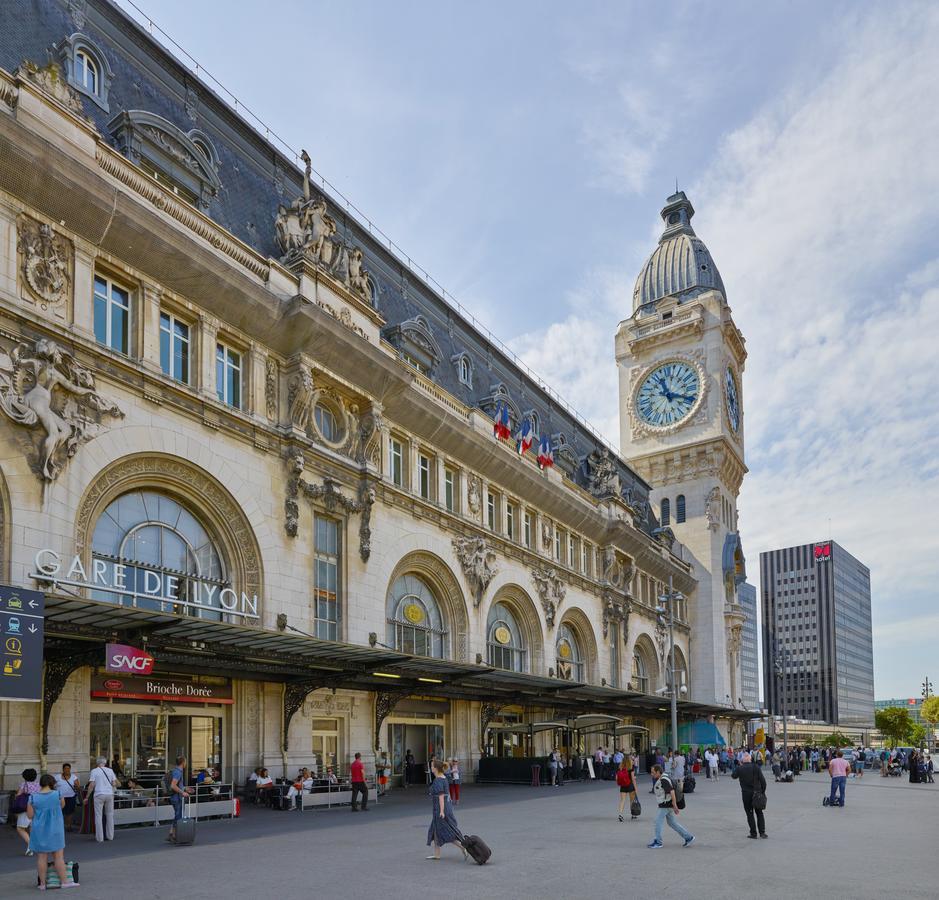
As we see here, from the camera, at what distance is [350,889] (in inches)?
576

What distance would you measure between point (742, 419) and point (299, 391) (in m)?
63.2

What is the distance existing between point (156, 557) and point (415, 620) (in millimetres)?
14244

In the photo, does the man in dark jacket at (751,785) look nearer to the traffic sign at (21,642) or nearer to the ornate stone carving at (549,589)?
the traffic sign at (21,642)

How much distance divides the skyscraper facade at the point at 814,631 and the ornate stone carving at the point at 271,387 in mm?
168883

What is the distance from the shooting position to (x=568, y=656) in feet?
175

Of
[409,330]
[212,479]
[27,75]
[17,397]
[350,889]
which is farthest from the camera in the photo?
[409,330]

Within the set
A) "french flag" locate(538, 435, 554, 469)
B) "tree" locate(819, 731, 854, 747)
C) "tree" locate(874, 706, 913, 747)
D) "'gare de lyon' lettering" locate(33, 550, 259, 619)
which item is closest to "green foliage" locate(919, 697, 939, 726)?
"tree" locate(874, 706, 913, 747)

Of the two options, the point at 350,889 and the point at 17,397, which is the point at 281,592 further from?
the point at 350,889

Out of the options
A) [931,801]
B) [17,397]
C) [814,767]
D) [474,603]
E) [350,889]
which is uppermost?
[17,397]

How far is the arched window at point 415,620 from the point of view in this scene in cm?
3738

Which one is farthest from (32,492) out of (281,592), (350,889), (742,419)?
(742,419)

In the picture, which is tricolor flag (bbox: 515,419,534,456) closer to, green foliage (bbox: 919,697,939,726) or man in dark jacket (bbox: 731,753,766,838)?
man in dark jacket (bbox: 731,753,766,838)

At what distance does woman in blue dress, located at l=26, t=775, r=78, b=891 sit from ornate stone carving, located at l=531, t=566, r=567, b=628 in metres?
35.2

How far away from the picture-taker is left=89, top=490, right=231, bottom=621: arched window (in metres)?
24.9
